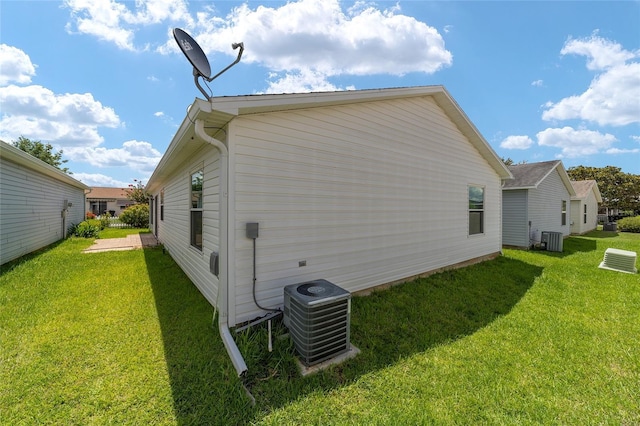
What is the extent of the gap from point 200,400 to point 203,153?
148 inches

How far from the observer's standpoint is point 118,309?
13.7 feet

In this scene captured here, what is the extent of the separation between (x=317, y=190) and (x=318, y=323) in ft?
6.82

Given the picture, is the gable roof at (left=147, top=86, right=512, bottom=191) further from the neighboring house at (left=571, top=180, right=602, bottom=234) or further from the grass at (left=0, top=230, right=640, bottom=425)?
the neighboring house at (left=571, top=180, right=602, bottom=234)

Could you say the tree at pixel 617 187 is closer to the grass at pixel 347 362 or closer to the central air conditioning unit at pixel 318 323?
the grass at pixel 347 362

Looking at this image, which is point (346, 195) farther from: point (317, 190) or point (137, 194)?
point (137, 194)

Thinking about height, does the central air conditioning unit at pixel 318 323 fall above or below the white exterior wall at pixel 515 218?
below

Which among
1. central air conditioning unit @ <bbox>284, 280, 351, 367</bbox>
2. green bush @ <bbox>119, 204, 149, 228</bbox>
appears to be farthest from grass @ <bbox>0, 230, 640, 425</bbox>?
green bush @ <bbox>119, 204, 149, 228</bbox>

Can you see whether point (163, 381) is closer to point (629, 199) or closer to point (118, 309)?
point (118, 309)

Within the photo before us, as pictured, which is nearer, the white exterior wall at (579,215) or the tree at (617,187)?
the white exterior wall at (579,215)

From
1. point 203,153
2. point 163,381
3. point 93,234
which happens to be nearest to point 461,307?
point 163,381

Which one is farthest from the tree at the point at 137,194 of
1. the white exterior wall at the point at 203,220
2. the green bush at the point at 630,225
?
the green bush at the point at 630,225

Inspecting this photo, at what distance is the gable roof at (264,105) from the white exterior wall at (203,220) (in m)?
0.32

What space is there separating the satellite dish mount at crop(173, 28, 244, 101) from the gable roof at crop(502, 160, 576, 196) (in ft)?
39.7

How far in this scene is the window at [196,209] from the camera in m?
4.99
